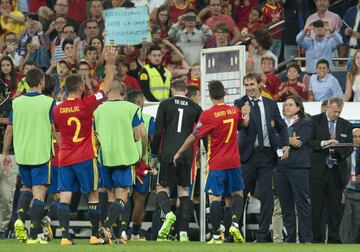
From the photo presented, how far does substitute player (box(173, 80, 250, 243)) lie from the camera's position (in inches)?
821

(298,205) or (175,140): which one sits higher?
(175,140)

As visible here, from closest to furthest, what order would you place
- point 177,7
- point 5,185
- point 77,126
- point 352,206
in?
point 77,126 → point 352,206 → point 5,185 → point 177,7

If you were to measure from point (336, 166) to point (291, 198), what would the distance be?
3.35 feet

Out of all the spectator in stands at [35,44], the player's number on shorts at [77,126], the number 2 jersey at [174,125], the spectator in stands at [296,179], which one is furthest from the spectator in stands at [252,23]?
the player's number on shorts at [77,126]

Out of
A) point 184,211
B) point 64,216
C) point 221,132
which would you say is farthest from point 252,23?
point 64,216

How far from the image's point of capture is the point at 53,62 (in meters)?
28.9

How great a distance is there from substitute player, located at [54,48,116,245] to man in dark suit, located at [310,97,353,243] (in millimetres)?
4143

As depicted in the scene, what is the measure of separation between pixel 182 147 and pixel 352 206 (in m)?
3.43

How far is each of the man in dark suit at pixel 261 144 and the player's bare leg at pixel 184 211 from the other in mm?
932

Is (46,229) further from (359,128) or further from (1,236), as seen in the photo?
(359,128)

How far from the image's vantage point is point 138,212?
74.8 ft

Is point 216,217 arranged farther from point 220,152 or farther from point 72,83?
point 72,83

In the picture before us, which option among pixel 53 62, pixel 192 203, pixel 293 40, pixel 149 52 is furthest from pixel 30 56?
pixel 192 203

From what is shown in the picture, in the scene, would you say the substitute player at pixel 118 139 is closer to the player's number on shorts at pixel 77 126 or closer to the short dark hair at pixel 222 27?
the player's number on shorts at pixel 77 126
